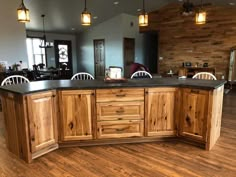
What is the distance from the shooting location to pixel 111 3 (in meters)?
8.02

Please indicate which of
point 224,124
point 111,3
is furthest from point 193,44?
point 224,124

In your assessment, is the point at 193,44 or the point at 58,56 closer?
the point at 193,44

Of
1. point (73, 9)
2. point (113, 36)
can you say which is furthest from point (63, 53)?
point (73, 9)

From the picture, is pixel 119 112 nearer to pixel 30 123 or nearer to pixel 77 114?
pixel 77 114

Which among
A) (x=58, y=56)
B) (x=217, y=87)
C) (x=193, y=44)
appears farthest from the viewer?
(x=58, y=56)

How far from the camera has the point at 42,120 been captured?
109 inches

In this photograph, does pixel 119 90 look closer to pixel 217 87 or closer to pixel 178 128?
pixel 178 128

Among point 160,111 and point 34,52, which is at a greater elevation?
point 34,52

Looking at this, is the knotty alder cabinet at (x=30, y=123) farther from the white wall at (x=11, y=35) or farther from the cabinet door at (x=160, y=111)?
the white wall at (x=11, y=35)

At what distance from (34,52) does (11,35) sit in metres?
4.97

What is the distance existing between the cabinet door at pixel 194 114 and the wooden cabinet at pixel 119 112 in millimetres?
643

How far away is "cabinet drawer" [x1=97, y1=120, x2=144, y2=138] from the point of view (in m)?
3.10

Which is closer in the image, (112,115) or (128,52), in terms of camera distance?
(112,115)

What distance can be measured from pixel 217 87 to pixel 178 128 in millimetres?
855
